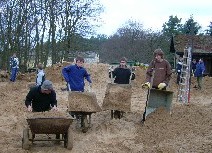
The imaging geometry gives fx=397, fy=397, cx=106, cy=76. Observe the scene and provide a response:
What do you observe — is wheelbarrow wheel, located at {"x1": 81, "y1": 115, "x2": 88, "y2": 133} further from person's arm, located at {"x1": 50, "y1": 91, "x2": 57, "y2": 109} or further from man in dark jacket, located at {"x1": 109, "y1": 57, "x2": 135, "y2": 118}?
man in dark jacket, located at {"x1": 109, "y1": 57, "x2": 135, "y2": 118}

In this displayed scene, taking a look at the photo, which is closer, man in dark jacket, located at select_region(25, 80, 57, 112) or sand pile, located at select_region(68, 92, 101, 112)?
man in dark jacket, located at select_region(25, 80, 57, 112)

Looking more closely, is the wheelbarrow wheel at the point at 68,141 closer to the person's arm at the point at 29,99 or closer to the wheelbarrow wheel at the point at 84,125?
the person's arm at the point at 29,99

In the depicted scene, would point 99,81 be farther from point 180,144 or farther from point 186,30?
point 186,30

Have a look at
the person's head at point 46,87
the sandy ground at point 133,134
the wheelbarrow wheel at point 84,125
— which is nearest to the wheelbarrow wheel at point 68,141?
the sandy ground at point 133,134

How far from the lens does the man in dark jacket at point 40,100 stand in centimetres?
848

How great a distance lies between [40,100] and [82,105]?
3.96 feet

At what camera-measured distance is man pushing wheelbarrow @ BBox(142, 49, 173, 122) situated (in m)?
10.3

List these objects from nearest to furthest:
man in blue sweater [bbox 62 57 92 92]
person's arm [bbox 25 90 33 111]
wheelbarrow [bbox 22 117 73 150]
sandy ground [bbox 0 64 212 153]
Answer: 1. wheelbarrow [bbox 22 117 73 150]
2. sandy ground [bbox 0 64 212 153]
3. person's arm [bbox 25 90 33 111]
4. man in blue sweater [bbox 62 57 92 92]

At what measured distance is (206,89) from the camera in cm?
2458

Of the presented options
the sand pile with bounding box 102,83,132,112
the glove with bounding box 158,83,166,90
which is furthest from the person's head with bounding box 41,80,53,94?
the glove with bounding box 158,83,166,90

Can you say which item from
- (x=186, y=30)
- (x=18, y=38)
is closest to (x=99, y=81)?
(x=18, y=38)

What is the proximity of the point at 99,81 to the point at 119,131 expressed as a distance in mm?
16138

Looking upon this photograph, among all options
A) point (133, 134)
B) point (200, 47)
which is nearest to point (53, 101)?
point (133, 134)

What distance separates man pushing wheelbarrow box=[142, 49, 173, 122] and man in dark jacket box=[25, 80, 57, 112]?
103 inches
